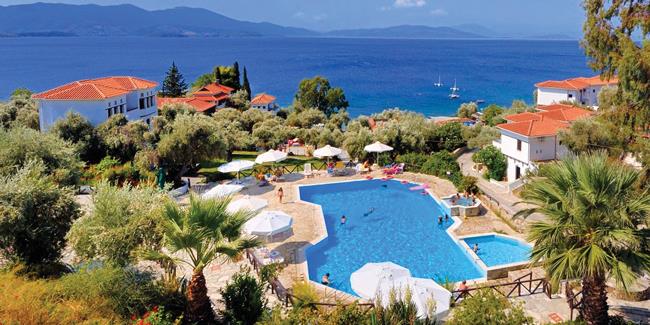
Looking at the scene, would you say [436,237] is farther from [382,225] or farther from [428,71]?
[428,71]

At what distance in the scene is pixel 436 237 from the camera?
2041cm

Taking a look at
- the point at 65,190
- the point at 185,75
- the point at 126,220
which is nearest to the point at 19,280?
the point at 126,220

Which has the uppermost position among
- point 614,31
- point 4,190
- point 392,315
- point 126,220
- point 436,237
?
point 614,31

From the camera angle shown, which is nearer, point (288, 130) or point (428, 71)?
point (288, 130)

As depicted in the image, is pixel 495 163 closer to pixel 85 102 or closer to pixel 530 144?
pixel 530 144

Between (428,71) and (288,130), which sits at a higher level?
(428,71)

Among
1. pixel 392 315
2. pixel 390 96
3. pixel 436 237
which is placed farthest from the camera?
pixel 390 96

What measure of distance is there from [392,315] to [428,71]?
167060mm

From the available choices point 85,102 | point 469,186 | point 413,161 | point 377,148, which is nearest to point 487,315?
point 469,186

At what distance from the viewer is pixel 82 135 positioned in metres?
29.5

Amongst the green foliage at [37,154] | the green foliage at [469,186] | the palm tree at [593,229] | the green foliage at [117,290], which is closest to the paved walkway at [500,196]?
the green foliage at [469,186]

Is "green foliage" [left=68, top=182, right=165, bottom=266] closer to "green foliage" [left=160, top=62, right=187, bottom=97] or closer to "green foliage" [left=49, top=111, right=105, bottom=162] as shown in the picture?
"green foliage" [left=49, top=111, right=105, bottom=162]

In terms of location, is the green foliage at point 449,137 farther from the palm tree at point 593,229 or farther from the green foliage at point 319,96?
the green foliage at point 319,96

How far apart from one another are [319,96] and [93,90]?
117ft
